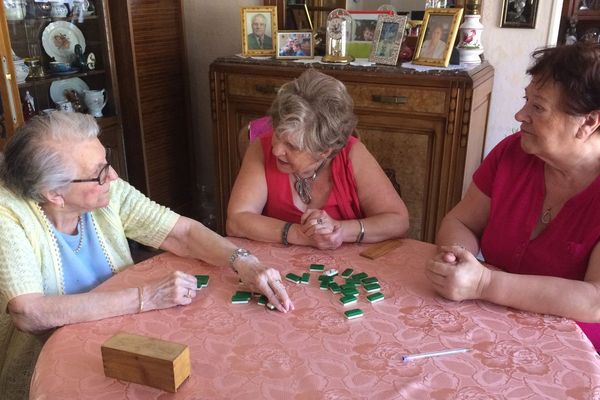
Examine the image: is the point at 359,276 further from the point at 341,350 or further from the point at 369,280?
the point at 341,350

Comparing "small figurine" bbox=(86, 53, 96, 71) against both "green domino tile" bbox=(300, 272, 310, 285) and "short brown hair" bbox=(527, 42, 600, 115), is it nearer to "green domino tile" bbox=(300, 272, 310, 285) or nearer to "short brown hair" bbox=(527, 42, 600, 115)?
"green domino tile" bbox=(300, 272, 310, 285)

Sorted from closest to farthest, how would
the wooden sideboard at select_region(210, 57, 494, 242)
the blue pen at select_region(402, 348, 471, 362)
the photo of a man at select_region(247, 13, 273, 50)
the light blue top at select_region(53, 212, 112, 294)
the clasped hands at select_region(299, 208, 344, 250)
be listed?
1. the blue pen at select_region(402, 348, 471, 362)
2. the light blue top at select_region(53, 212, 112, 294)
3. the clasped hands at select_region(299, 208, 344, 250)
4. the wooden sideboard at select_region(210, 57, 494, 242)
5. the photo of a man at select_region(247, 13, 273, 50)

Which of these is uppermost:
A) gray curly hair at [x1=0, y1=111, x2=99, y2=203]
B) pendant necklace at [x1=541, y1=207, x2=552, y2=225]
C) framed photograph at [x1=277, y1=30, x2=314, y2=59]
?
framed photograph at [x1=277, y1=30, x2=314, y2=59]

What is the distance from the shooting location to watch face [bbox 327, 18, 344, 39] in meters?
2.77

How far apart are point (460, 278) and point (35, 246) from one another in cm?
104

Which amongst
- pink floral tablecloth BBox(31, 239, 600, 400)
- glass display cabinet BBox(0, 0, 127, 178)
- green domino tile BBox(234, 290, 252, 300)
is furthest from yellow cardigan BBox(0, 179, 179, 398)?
glass display cabinet BBox(0, 0, 127, 178)

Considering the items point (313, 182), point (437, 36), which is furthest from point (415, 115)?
point (313, 182)

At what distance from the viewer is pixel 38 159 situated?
4.48 feet

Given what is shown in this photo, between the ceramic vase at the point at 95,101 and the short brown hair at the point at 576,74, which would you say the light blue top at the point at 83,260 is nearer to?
the short brown hair at the point at 576,74

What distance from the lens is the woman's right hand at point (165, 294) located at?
51.0 inches

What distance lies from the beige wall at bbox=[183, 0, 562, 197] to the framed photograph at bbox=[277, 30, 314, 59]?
483 mm

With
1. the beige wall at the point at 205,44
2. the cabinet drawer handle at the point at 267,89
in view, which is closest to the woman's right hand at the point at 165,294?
the cabinet drawer handle at the point at 267,89

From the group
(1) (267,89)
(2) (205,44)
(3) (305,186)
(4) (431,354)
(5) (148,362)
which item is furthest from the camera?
(2) (205,44)

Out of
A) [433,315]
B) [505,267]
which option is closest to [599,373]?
[433,315]
